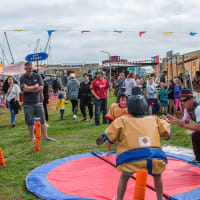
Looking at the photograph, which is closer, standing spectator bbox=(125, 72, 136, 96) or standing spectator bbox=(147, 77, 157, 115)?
standing spectator bbox=(125, 72, 136, 96)

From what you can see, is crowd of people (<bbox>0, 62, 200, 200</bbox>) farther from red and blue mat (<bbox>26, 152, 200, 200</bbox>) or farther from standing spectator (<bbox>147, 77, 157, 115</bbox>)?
standing spectator (<bbox>147, 77, 157, 115</bbox>)

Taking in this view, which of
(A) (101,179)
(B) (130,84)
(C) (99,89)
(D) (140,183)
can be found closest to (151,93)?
(B) (130,84)

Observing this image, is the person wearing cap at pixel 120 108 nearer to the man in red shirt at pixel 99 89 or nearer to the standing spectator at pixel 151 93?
the man in red shirt at pixel 99 89

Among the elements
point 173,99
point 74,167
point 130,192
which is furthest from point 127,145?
point 173,99

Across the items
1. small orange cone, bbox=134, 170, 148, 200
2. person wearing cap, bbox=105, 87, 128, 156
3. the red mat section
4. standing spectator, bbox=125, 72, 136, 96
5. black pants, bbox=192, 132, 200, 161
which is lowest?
the red mat section

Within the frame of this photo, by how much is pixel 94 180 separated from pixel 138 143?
→ 144 centimetres

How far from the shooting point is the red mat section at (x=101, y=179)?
3545 mm

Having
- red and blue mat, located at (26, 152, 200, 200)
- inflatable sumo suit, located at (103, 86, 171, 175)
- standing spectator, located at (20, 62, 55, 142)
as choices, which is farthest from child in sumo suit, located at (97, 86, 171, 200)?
standing spectator, located at (20, 62, 55, 142)

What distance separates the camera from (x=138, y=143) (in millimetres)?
2875

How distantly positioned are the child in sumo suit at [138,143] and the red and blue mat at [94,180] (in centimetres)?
62

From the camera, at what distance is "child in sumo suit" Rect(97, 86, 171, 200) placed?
9.32 ft

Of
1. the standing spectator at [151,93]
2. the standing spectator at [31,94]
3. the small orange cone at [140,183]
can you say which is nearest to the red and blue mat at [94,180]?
the small orange cone at [140,183]

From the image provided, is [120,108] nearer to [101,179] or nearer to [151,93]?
[101,179]

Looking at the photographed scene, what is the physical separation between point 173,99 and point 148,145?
26.1ft
